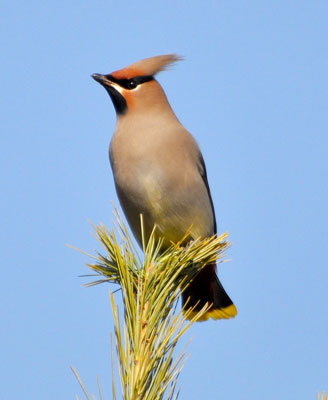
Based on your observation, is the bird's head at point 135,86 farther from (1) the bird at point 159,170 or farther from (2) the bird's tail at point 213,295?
(2) the bird's tail at point 213,295

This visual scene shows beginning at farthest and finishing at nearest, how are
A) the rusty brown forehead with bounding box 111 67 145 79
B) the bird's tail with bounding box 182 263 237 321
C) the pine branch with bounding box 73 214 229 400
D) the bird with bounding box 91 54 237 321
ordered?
the rusty brown forehead with bounding box 111 67 145 79, the bird's tail with bounding box 182 263 237 321, the bird with bounding box 91 54 237 321, the pine branch with bounding box 73 214 229 400

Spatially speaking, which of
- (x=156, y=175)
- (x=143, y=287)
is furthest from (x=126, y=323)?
(x=156, y=175)

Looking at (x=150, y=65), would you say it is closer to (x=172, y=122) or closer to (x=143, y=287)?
(x=172, y=122)

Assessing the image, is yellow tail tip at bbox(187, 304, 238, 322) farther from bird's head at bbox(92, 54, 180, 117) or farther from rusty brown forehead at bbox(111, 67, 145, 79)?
rusty brown forehead at bbox(111, 67, 145, 79)

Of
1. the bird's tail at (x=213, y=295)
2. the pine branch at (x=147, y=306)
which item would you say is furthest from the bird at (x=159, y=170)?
the pine branch at (x=147, y=306)

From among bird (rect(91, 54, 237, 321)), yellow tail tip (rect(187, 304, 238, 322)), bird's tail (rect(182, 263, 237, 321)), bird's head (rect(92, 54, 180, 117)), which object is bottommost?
yellow tail tip (rect(187, 304, 238, 322))

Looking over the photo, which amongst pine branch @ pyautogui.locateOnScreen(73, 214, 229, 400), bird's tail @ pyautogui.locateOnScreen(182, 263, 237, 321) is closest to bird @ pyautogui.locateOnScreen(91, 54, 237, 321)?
bird's tail @ pyautogui.locateOnScreen(182, 263, 237, 321)

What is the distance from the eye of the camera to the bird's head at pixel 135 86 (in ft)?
14.3

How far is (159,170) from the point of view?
3969 mm

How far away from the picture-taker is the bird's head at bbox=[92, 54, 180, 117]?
4363 millimetres

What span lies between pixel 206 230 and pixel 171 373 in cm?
223

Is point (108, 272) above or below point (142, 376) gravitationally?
above

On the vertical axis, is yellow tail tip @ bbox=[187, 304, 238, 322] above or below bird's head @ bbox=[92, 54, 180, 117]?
below

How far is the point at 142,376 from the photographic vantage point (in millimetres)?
2039
